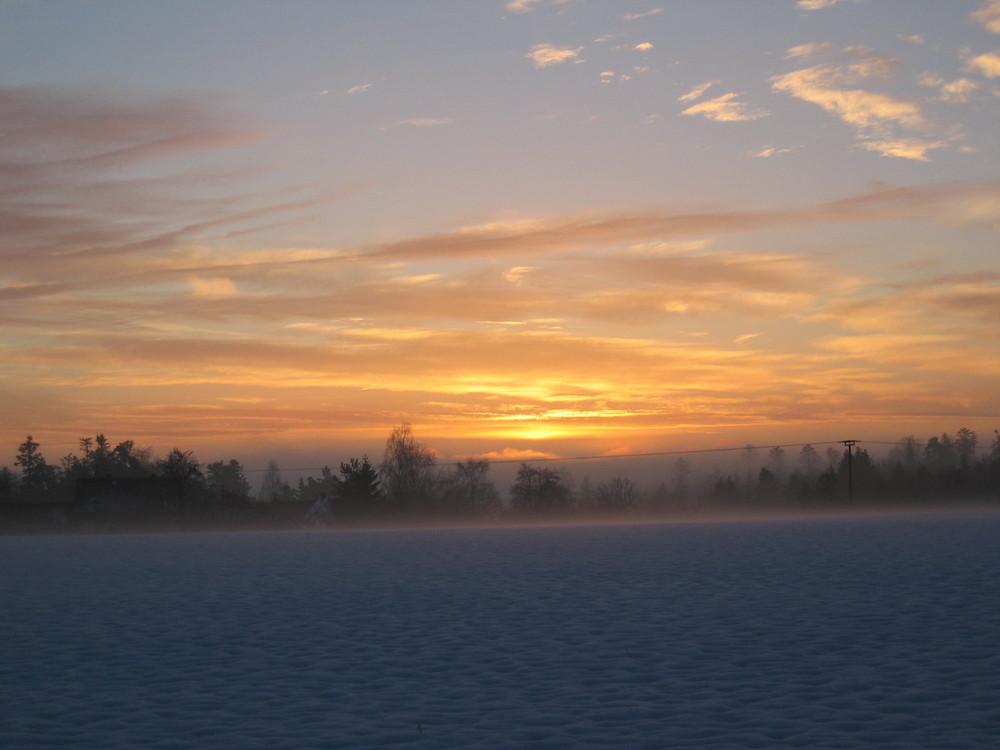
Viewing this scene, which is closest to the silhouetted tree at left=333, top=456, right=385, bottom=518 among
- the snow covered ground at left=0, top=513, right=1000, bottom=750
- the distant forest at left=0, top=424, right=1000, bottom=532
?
the distant forest at left=0, top=424, right=1000, bottom=532

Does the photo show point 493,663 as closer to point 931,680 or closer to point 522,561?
point 931,680

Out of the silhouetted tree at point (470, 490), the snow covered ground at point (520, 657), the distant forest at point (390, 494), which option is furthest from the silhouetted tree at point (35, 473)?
the snow covered ground at point (520, 657)

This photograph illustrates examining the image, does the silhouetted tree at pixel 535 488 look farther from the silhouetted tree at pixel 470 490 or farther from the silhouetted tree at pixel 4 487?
the silhouetted tree at pixel 4 487

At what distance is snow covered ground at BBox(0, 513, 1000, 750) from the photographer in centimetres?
755

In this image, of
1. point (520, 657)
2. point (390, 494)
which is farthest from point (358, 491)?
point (520, 657)

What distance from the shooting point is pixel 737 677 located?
30.1 ft

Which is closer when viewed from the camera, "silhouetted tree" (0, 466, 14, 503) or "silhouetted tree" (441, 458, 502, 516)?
"silhouetted tree" (0, 466, 14, 503)

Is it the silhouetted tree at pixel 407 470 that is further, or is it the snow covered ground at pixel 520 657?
the silhouetted tree at pixel 407 470

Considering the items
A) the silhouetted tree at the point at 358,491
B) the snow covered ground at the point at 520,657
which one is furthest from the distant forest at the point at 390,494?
the snow covered ground at the point at 520,657

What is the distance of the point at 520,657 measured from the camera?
10.5 m

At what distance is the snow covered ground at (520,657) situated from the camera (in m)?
7.55

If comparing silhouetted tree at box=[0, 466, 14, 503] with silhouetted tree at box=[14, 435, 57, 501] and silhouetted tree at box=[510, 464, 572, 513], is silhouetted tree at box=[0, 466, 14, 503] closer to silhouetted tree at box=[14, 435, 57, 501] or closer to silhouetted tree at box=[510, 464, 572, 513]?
silhouetted tree at box=[14, 435, 57, 501]

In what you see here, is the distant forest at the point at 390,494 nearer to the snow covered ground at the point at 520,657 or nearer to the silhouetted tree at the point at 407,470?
the silhouetted tree at the point at 407,470

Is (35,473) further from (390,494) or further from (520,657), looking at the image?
(520,657)
